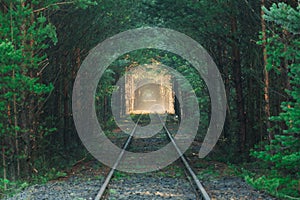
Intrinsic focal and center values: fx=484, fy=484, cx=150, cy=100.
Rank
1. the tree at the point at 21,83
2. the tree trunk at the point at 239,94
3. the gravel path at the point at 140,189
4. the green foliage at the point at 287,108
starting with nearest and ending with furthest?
the green foliage at the point at 287,108 < the gravel path at the point at 140,189 < the tree at the point at 21,83 < the tree trunk at the point at 239,94

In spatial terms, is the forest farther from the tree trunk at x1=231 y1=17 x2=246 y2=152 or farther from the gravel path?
the gravel path

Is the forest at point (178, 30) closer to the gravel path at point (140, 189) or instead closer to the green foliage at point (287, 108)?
the green foliage at point (287, 108)

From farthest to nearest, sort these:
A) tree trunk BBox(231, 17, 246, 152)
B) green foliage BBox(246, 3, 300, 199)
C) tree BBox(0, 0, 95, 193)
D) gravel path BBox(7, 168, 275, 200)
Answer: tree trunk BBox(231, 17, 246, 152)
tree BBox(0, 0, 95, 193)
gravel path BBox(7, 168, 275, 200)
green foliage BBox(246, 3, 300, 199)

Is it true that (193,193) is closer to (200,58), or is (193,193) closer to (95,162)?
(95,162)

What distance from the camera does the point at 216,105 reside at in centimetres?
1889

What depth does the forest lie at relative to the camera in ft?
26.6

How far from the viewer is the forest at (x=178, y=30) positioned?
26.6ft

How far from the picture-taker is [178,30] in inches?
700

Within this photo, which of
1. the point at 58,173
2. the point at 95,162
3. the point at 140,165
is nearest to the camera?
the point at 58,173

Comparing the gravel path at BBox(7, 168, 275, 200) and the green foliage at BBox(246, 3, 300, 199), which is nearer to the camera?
the green foliage at BBox(246, 3, 300, 199)

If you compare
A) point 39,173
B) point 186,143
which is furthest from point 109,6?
point 186,143

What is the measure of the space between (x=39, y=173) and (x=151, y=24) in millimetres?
8625

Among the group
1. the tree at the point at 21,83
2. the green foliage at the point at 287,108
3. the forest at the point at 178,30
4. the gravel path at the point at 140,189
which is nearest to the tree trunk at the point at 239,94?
the forest at the point at 178,30

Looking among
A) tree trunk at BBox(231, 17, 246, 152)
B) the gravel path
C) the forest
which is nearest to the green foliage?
the forest
